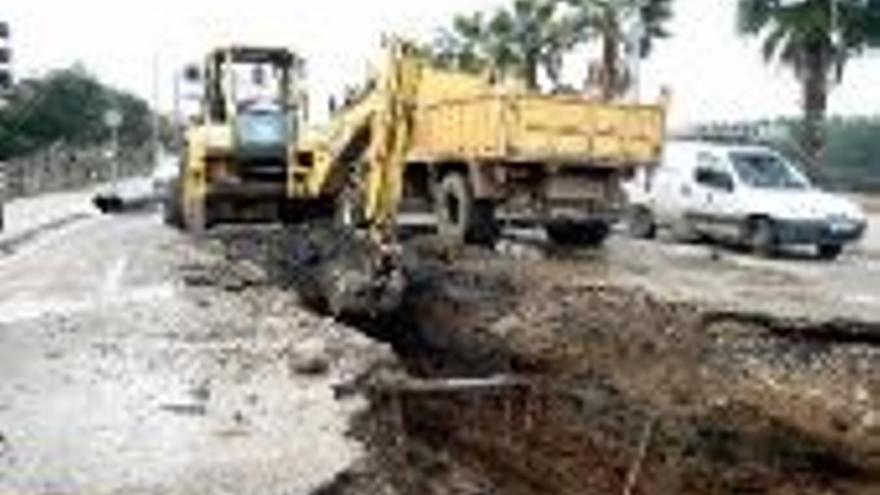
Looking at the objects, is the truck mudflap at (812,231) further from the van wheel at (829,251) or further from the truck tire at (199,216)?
the truck tire at (199,216)

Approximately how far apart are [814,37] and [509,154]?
23.5m

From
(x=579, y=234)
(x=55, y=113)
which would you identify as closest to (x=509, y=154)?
(x=579, y=234)

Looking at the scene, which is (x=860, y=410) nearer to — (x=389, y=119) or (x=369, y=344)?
(x=369, y=344)

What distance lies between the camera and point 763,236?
26891 millimetres

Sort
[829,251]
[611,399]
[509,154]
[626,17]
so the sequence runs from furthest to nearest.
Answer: [626,17] < [829,251] < [509,154] < [611,399]

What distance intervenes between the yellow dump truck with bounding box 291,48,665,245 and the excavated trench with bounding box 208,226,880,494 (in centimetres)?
425

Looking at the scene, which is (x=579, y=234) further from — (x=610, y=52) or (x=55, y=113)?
(x=55, y=113)

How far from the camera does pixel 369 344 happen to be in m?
14.1

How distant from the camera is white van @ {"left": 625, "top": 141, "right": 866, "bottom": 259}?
2689cm

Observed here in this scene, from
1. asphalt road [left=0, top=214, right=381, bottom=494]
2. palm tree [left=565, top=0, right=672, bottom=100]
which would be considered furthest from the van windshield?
palm tree [left=565, top=0, right=672, bottom=100]

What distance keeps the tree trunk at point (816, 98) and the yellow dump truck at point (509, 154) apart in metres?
21.7

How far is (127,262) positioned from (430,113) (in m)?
4.28

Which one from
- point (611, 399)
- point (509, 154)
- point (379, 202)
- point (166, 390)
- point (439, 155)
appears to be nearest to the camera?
point (166, 390)

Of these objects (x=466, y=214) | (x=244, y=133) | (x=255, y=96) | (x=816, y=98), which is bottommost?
(x=466, y=214)
